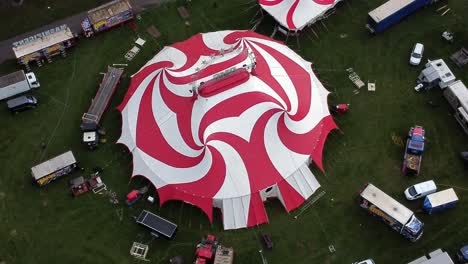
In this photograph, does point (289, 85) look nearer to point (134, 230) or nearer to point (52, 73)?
point (134, 230)

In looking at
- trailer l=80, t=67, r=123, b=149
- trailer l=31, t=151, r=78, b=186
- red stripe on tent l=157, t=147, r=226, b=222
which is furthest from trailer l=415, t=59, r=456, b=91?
trailer l=31, t=151, r=78, b=186

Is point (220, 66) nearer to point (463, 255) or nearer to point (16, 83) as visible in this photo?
point (16, 83)

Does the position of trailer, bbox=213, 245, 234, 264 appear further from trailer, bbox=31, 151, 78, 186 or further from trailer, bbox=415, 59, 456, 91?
trailer, bbox=415, 59, 456, 91

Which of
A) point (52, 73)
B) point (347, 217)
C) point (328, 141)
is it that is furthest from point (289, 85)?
point (52, 73)

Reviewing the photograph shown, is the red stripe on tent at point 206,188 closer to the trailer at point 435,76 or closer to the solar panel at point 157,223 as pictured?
the solar panel at point 157,223

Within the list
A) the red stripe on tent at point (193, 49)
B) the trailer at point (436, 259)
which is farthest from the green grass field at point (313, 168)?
the red stripe on tent at point (193, 49)
